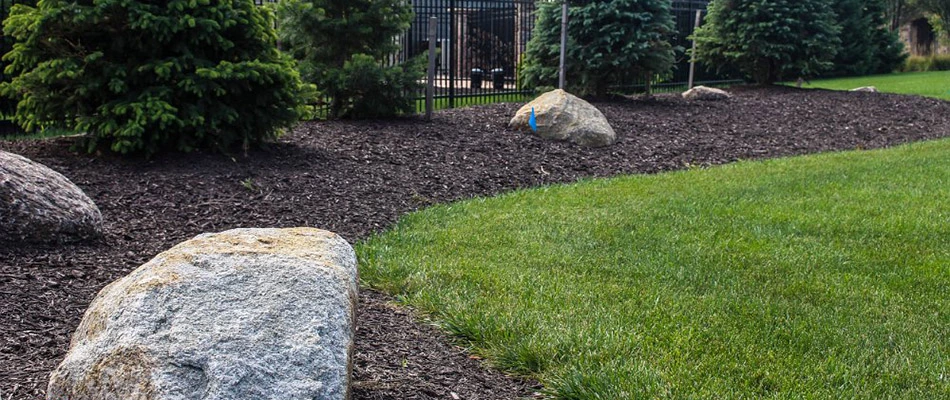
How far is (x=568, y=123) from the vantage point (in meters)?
10.0

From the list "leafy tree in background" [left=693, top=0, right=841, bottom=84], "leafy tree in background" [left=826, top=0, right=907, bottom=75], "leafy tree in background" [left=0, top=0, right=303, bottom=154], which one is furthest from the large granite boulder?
"leafy tree in background" [left=826, top=0, right=907, bottom=75]

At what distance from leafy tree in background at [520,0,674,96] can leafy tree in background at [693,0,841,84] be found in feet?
12.9

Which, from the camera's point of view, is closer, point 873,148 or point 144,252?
point 144,252

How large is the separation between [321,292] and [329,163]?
184 inches

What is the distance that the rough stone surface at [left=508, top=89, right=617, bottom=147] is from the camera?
992cm

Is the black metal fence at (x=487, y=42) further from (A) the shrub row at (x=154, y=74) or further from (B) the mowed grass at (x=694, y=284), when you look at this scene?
(B) the mowed grass at (x=694, y=284)

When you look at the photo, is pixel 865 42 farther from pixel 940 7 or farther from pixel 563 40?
pixel 563 40

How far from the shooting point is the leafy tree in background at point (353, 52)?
982 cm

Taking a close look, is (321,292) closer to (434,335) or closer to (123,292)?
(123,292)

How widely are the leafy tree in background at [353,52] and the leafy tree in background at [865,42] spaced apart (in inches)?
730

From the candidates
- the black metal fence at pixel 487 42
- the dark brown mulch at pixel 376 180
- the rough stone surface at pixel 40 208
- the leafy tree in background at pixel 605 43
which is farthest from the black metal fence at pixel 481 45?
the rough stone surface at pixel 40 208

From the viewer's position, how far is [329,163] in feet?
25.3

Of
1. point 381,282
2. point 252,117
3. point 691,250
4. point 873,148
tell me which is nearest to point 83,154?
point 252,117

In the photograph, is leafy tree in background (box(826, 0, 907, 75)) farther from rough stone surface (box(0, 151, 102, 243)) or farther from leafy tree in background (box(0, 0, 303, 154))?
rough stone surface (box(0, 151, 102, 243))
